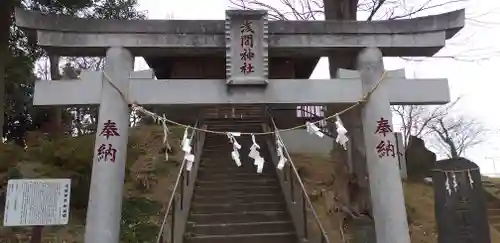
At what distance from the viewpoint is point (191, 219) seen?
27.1 feet

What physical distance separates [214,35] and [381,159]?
9.18ft

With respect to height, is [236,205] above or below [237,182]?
below

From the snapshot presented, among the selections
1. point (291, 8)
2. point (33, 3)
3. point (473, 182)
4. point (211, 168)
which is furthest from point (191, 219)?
point (33, 3)

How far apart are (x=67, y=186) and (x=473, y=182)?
567 centimetres

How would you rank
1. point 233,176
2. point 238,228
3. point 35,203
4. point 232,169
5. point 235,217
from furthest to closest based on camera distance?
point 232,169 → point 233,176 → point 235,217 → point 238,228 → point 35,203

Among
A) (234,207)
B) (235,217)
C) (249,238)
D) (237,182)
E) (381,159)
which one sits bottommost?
(249,238)

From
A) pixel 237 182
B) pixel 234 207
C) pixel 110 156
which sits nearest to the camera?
pixel 110 156

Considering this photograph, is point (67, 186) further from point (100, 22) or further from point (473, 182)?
point (473, 182)

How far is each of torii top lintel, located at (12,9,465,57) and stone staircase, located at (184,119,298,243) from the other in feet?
10.8

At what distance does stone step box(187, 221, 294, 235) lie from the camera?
312 inches

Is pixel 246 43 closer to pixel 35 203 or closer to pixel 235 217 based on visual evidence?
pixel 35 203

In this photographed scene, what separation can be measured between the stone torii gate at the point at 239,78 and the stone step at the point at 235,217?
2.91 meters

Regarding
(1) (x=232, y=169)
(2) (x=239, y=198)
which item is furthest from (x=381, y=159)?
(1) (x=232, y=169)

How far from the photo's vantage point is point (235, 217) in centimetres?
834
